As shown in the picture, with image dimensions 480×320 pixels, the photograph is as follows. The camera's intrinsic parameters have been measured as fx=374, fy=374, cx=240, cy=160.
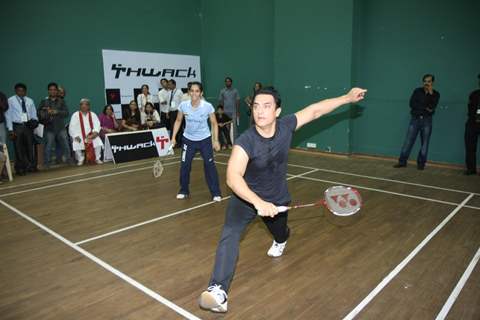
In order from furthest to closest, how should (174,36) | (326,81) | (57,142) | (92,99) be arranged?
1. (174,36)
2. (92,99)
3. (326,81)
4. (57,142)

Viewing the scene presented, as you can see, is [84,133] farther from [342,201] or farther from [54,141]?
[342,201]

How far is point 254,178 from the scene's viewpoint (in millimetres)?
3438

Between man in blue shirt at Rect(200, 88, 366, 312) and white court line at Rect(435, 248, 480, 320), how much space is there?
A: 1.65m

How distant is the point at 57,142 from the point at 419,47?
1003cm

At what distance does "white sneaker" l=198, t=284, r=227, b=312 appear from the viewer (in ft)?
10.2

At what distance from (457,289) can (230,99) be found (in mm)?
10093

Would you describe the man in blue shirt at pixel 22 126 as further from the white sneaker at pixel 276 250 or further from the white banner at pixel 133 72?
the white sneaker at pixel 276 250

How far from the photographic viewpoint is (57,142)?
1023cm

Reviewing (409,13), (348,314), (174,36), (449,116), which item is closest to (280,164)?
(348,314)

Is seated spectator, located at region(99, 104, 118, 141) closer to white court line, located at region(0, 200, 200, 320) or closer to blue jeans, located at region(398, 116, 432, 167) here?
white court line, located at region(0, 200, 200, 320)

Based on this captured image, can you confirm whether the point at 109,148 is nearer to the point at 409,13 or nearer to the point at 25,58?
the point at 25,58

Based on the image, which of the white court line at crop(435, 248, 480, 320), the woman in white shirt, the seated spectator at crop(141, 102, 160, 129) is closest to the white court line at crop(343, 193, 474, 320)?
the white court line at crop(435, 248, 480, 320)

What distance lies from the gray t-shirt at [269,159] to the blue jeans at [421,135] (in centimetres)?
674

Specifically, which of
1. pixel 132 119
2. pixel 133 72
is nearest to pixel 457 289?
pixel 132 119
